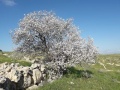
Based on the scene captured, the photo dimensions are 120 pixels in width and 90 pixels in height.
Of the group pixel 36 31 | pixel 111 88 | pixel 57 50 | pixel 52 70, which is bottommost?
pixel 111 88

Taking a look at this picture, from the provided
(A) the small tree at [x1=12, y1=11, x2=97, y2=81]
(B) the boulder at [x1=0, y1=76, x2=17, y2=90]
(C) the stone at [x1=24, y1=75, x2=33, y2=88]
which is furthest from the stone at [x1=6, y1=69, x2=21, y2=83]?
(A) the small tree at [x1=12, y1=11, x2=97, y2=81]

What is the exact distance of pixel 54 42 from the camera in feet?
136

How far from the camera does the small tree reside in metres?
39.5

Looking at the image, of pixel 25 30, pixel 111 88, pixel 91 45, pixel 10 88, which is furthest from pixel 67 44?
pixel 10 88

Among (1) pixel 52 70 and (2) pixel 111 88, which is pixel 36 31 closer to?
(1) pixel 52 70

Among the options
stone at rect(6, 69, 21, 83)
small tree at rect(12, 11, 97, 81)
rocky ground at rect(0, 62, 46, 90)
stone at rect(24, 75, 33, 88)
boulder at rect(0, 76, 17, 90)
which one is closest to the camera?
boulder at rect(0, 76, 17, 90)

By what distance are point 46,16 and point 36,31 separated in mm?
3930

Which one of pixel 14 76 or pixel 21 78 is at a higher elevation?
pixel 14 76

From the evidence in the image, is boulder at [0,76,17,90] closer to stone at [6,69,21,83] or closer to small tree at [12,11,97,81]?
stone at [6,69,21,83]

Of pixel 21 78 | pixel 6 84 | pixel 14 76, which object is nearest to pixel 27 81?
pixel 21 78

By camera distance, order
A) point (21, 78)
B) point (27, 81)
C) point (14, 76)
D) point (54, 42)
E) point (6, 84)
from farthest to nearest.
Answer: point (54, 42), point (27, 81), point (21, 78), point (14, 76), point (6, 84)

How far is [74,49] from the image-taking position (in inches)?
1586

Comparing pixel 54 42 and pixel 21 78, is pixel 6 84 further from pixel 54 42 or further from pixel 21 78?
pixel 54 42

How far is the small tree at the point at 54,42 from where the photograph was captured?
3953 centimetres
